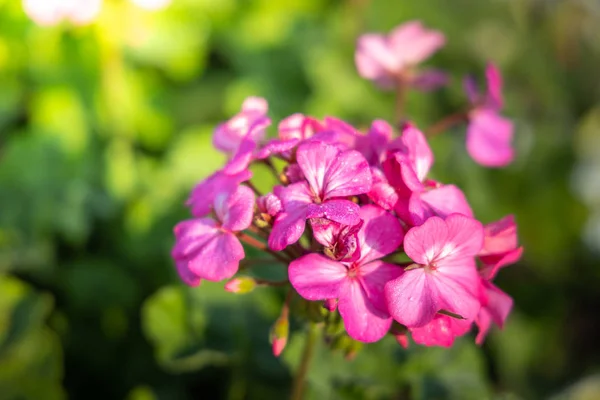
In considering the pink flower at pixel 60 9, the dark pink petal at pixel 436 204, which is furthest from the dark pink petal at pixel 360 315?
the pink flower at pixel 60 9

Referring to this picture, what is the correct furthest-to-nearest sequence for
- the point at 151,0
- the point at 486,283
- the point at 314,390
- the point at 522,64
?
1. the point at 522,64
2. the point at 151,0
3. the point at 314,390
4. the point at 486,283

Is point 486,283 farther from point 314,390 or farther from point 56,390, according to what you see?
point 56,390

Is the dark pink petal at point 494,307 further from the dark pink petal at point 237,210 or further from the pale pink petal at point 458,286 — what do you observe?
the dark pink petal at point 237,210

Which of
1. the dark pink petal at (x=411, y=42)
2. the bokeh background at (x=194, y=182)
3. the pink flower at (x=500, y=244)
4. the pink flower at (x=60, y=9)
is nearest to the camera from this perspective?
the pink flower at (x=500, y=244)

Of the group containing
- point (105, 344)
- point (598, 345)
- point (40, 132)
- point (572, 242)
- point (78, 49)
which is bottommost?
point (598, 345)

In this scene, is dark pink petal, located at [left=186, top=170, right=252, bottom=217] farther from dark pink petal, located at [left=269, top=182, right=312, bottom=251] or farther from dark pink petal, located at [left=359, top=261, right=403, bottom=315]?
dark pink petal, located at [left=359, top=261, right=403, bottom=315]

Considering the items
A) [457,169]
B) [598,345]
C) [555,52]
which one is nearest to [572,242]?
[598,345]

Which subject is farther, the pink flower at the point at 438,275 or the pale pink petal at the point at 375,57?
the pale pink petal at the point at 375,57
